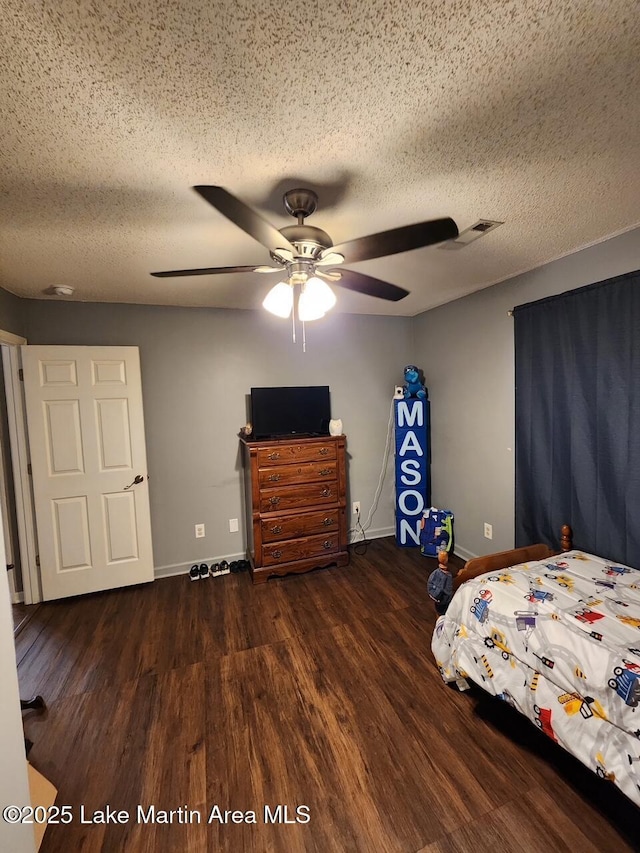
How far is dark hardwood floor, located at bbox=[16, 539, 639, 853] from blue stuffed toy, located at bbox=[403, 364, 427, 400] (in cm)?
195

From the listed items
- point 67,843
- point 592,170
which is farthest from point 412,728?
point 592,170

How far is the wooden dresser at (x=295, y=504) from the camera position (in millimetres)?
3088

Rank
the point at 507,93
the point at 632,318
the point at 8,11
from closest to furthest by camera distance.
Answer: the point at 8,11
the point at 507,93
the point at 632,318

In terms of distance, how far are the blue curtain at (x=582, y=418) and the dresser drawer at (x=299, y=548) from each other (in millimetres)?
1529

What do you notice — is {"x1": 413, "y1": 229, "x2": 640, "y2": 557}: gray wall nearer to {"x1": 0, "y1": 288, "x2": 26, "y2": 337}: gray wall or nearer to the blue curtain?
the blue curtain

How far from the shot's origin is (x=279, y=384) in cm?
354

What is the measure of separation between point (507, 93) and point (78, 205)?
1661mm

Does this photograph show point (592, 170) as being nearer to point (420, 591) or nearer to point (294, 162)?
point (294, 162)

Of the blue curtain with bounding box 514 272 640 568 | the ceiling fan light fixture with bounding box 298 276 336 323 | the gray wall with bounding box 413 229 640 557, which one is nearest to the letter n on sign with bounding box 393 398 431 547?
the gray wall with bounding box 413 229 640 557

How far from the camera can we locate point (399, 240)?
135 cm

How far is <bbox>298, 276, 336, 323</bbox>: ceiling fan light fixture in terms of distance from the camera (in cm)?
153

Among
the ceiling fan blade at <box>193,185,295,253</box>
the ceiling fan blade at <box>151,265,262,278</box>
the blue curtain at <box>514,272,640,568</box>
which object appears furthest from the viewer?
the blue curtain at <box>514,272,640,568</box>

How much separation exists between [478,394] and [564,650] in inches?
82.4

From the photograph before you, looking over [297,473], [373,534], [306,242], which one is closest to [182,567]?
[297,473]
